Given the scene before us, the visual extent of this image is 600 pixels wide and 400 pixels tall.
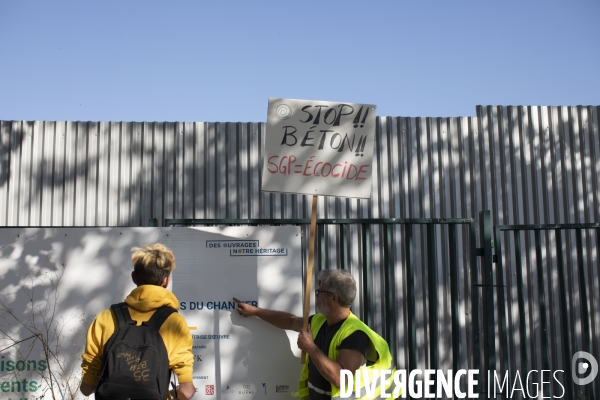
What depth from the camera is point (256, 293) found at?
4184 mm

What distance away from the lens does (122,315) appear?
2879 millimetres

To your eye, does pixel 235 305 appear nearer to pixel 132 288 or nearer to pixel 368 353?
pixel 132 288

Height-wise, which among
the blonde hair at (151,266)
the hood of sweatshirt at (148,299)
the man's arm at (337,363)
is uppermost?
the blonde hair at (151,266)

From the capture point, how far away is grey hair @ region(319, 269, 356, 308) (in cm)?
356

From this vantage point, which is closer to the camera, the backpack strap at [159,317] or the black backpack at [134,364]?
the black backpack at [134,364]

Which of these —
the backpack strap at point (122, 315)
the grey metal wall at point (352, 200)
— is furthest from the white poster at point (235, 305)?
the grey metal wall at point (352, 200)

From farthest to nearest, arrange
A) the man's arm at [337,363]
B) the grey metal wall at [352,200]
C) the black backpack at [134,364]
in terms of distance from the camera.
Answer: the grey metal wall at [352,200]
the man's arm at [337,363]
the black backpack at [134,364]

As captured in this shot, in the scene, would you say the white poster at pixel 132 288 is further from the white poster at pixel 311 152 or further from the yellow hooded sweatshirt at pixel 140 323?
the yellow hooded sweatshirt at pixel 140 323

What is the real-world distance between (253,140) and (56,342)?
153 inches

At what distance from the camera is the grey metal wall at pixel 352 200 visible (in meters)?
7.14

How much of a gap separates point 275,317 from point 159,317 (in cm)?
132

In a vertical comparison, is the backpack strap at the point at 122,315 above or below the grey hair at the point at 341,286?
below

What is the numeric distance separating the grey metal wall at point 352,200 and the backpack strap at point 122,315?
412 centimetres

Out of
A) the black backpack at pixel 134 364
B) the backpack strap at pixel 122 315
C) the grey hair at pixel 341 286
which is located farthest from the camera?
the grey hair at pixel 341 286
